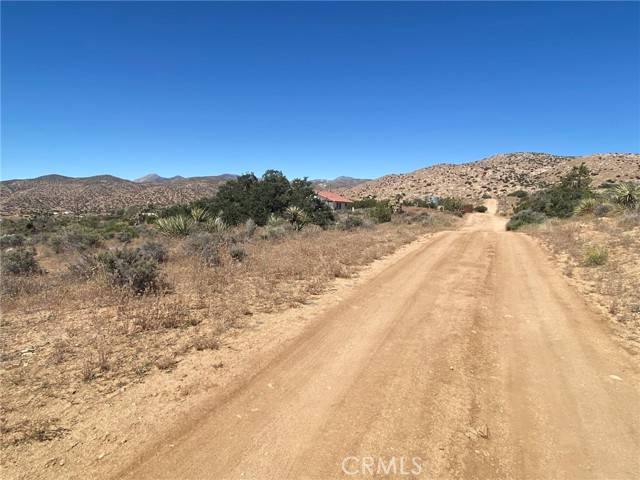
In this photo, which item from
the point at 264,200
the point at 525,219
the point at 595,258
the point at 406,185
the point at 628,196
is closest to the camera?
the point at 595,258

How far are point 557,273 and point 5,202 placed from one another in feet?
258

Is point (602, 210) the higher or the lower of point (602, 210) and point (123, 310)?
the higher

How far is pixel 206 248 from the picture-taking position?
37.2ft

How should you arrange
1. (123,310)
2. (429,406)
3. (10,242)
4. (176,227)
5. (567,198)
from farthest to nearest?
(567,198) → (10,242) → (176,227) → (123,310) → (429,406)

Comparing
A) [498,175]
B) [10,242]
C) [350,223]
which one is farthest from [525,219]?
[498,175]

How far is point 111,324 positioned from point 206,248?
5.47 meters

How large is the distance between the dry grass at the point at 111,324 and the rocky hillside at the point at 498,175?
74186 millimetres

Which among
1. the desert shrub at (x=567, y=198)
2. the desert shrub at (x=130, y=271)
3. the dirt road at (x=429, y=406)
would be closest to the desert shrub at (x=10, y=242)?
the desert shrub at (x=130, y=271)

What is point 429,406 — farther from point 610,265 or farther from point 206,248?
point 610,265

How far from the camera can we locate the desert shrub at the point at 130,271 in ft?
25.5

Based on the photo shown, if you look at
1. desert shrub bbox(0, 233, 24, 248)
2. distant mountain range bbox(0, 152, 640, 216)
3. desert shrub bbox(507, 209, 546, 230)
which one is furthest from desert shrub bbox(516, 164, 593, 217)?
desert shrub bbox(0, 233, 24, 248)

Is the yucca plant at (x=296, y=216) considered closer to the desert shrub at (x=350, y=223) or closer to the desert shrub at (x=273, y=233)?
the desert shrub at (x=350, y=223)

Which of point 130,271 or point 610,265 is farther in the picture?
point 610,265

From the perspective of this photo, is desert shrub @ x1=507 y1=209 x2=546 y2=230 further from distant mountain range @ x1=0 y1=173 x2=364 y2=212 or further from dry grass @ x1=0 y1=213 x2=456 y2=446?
distant mountain range @ x1=0 y1=173 x2=364 y2=212
